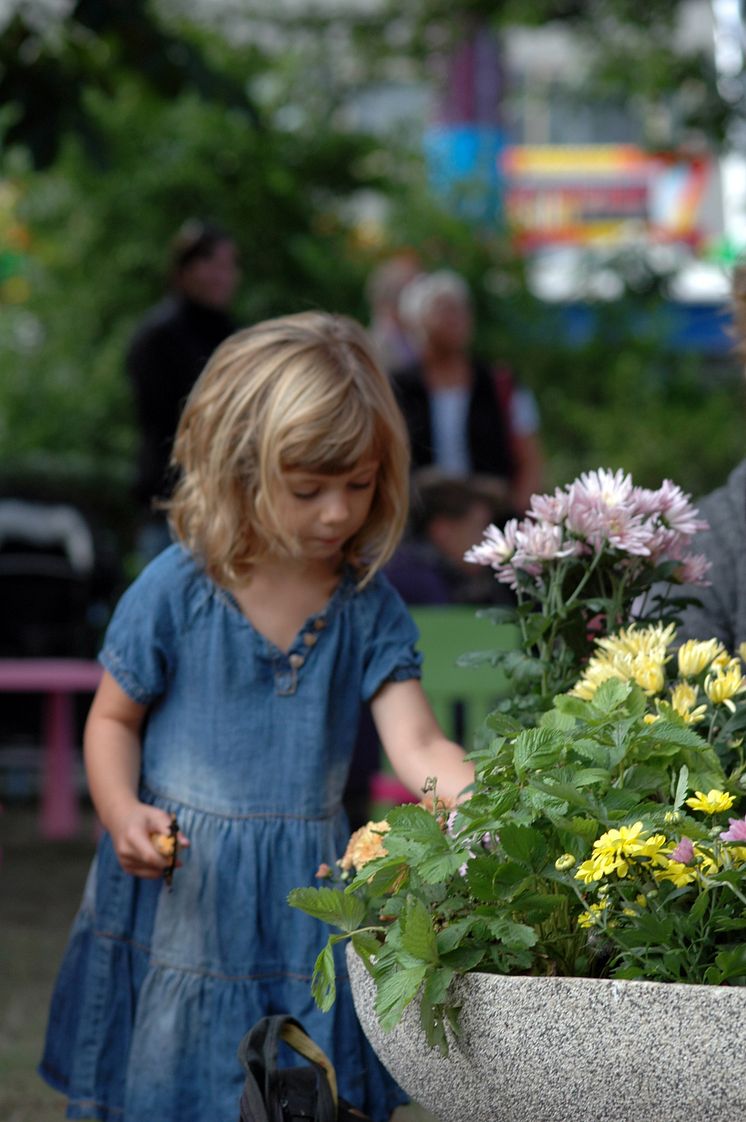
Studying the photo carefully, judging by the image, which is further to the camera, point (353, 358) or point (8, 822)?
point (8, 822)

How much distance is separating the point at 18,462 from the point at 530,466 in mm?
3873

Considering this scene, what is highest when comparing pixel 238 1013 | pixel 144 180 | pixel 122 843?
pixel 144 180

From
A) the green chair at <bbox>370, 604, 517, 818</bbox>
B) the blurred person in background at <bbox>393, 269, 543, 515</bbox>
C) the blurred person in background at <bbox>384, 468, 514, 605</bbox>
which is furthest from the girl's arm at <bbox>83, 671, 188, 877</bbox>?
the blurred person in background at <bbox>393, 269, 543, 515</bbox>

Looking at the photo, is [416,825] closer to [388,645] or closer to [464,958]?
[464,958]

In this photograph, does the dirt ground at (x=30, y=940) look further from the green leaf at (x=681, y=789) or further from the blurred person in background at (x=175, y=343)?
the green leaf at (x=681, y=789)

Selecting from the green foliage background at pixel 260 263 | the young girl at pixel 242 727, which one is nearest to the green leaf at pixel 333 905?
the young girl at pixel 242 727

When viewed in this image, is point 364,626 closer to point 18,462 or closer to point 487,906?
point 487,906

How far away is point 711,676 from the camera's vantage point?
197 centimetres

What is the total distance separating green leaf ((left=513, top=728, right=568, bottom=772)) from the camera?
1.74 meters

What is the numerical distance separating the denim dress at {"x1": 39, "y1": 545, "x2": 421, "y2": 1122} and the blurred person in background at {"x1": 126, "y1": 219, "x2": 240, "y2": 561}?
145 inches

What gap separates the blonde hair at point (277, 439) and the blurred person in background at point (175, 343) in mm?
3566

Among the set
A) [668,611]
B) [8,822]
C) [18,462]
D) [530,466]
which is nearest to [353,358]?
[668,611]

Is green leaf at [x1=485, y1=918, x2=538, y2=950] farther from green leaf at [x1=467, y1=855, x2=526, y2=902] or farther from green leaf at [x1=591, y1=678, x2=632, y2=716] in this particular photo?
green leaf at [x1=591, y1=678, x2=632, y2=716]

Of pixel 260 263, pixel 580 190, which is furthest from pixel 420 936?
pixel 580 190
